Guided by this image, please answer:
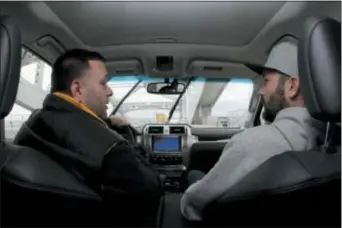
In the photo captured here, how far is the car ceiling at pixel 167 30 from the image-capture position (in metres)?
2.20

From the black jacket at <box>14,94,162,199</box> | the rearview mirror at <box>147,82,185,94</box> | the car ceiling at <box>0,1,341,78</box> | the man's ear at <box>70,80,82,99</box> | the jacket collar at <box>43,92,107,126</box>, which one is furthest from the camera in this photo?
the rearview mirror at <box>147,82,185,94</box>

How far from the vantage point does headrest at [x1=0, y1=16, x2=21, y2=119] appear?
1168 millimetres

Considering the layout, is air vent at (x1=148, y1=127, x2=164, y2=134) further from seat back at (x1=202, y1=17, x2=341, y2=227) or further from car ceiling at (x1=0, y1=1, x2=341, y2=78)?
seat back at (x1=202, y1=17, x2=341, y2=227)

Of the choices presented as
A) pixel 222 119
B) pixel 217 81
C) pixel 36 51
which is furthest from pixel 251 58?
pixel 36 51

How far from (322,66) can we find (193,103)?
253cm

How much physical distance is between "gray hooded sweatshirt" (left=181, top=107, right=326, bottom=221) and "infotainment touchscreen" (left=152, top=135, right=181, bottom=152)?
1.94 meters

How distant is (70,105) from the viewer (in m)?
1.42

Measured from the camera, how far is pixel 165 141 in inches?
132

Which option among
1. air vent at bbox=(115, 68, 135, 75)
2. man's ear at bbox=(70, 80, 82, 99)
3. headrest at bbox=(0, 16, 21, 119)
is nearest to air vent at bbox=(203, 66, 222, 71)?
air vent at bbox=(115, 68, 135, 75)

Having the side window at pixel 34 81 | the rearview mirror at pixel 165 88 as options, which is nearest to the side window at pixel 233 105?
the rearview mirror at pixel 165 88

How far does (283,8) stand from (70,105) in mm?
1314

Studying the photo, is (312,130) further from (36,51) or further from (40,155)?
(36,51)

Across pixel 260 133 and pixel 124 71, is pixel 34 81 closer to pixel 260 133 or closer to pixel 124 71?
pixel 124 71

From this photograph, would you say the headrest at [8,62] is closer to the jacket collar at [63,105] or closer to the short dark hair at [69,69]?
the jacket collar at [63,105]
